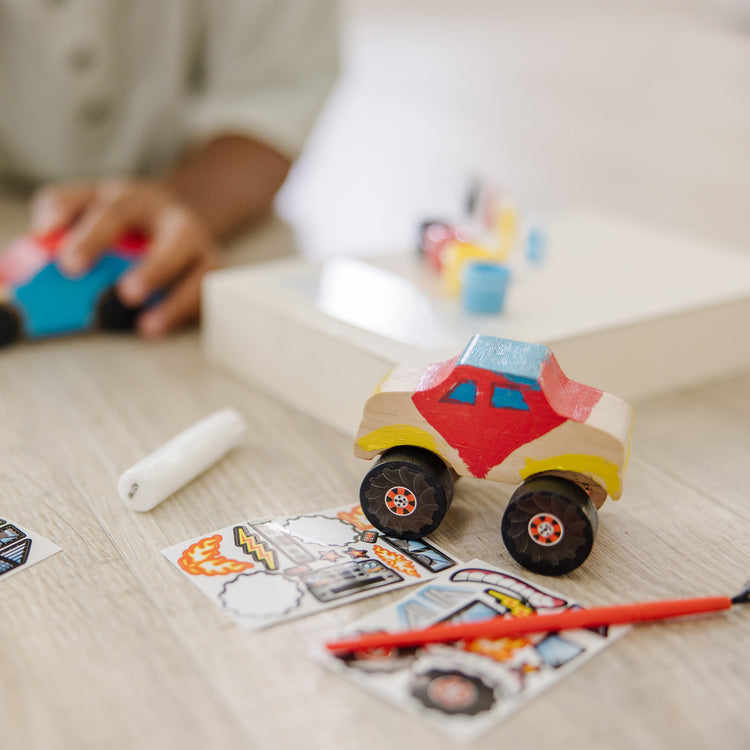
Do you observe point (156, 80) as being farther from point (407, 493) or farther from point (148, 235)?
point (407, 493)

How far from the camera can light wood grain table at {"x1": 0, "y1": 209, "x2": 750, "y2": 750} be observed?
0.37 metres

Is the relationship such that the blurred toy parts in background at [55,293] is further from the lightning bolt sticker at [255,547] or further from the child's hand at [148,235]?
the lightning bolt sticker at [255,547]

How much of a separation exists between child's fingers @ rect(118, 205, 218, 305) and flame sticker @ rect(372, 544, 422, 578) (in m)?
0.43

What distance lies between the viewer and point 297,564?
482 mm

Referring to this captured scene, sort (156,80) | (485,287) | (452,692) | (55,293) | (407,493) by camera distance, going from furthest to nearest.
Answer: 1. (156,80)
2. (55,293)
3. (485,287)
4. (407,493)
5. (452,692)

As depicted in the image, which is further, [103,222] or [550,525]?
[103,222]

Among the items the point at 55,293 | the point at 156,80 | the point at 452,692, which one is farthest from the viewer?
the point at 156,80

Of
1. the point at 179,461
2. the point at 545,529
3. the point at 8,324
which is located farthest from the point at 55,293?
the point at 545,529

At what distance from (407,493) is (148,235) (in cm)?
50

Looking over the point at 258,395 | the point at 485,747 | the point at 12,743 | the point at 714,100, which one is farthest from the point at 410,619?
the point at 714,100

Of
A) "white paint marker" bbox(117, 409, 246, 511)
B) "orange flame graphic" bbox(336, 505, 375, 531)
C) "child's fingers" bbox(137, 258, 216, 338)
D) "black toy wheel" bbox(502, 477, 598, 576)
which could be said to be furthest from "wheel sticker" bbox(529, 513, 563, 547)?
"child's fingers" bbox(137, 258, 216, 338)

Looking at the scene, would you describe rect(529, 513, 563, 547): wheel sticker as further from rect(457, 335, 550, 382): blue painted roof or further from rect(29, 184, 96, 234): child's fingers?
rect(29, 184, 96, 234): child's fingers

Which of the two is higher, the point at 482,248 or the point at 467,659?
the point at 482,248

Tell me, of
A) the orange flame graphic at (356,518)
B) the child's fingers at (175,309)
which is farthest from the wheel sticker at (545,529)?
the child's fingers at (175,309)
